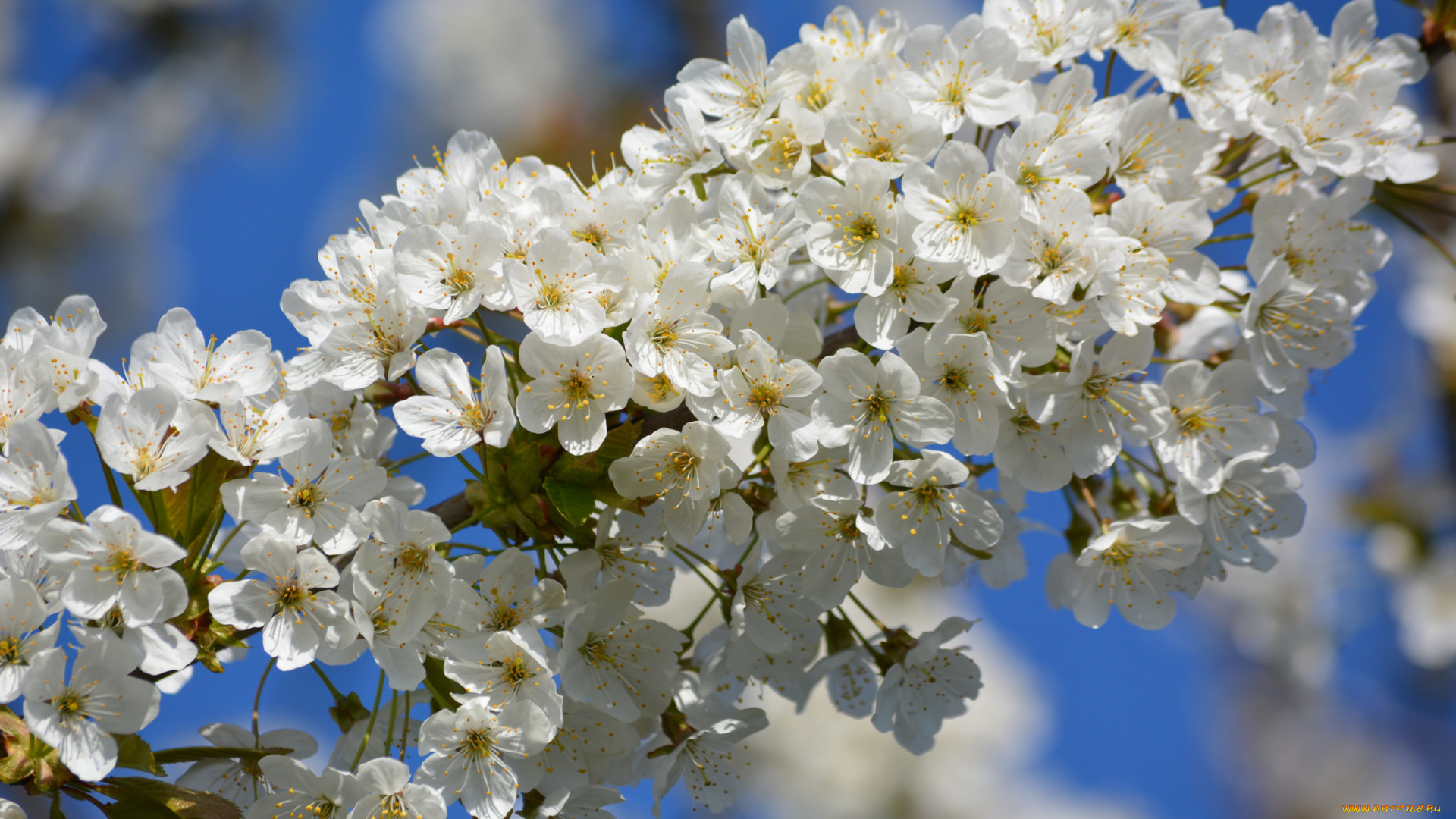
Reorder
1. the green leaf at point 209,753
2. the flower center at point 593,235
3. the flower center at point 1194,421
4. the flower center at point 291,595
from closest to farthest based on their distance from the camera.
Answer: the flower center at point 291,595
the green leaf at point 209,753
the flower center at point 593,235
the flower center at point 1194,421

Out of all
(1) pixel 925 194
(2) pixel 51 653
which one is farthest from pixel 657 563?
(2) pixel 51 653

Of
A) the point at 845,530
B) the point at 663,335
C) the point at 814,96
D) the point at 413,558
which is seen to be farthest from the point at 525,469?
the point at 814,96

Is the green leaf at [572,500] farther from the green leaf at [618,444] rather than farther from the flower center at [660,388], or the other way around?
the flower center at [660,388]

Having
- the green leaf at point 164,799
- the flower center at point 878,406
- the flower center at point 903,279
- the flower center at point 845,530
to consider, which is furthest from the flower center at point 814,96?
the green leaf at point 164,799

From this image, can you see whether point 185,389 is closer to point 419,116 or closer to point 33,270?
point 33,270

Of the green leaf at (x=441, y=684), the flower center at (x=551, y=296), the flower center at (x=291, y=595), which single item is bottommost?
the green leaf at (x=441, y=684)

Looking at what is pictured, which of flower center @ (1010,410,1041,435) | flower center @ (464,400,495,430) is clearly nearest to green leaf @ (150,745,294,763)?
flower center @ (464,400,495,430)
